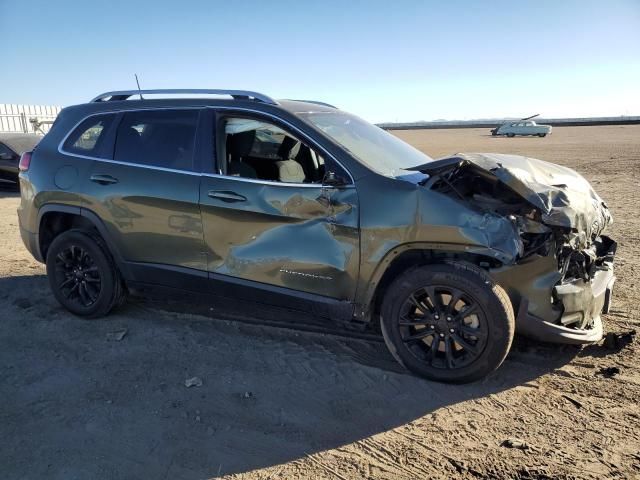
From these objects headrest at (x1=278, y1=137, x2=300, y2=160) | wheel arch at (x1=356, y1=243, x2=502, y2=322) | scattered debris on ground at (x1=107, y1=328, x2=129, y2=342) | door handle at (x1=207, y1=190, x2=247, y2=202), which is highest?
headrest at (x1=278, y1=137, x2=300, y2=160)

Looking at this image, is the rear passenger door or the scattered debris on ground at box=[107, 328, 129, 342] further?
the scattered debris on ground at box=[107, 328, 129, 342]

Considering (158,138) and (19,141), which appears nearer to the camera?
(158,138)

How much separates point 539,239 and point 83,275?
3801mm

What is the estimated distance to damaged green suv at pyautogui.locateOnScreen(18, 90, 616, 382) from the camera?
11.1 feet

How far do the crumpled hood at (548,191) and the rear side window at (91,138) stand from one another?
2788mm

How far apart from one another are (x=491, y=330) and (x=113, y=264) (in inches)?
127

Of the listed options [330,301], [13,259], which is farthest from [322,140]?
[13,259]

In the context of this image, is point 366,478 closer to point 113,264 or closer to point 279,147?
point 279,147

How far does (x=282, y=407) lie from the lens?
333 centimetres

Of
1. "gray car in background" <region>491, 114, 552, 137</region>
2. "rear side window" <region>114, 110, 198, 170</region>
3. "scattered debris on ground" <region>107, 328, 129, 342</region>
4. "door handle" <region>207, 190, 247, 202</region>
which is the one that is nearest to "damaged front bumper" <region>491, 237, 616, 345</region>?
"door handle" <region>207, 190, 247, 202</region>

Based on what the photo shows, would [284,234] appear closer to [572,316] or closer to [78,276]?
[572,316]

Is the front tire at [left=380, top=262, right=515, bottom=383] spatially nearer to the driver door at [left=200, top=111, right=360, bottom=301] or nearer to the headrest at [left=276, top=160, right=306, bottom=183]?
the driver door at [left=200, top=111, right=360, bottom=301]

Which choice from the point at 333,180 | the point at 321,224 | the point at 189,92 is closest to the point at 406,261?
the point at 321,224

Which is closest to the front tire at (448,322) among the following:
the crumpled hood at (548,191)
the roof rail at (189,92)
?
the crumpled hood at (548,191)
